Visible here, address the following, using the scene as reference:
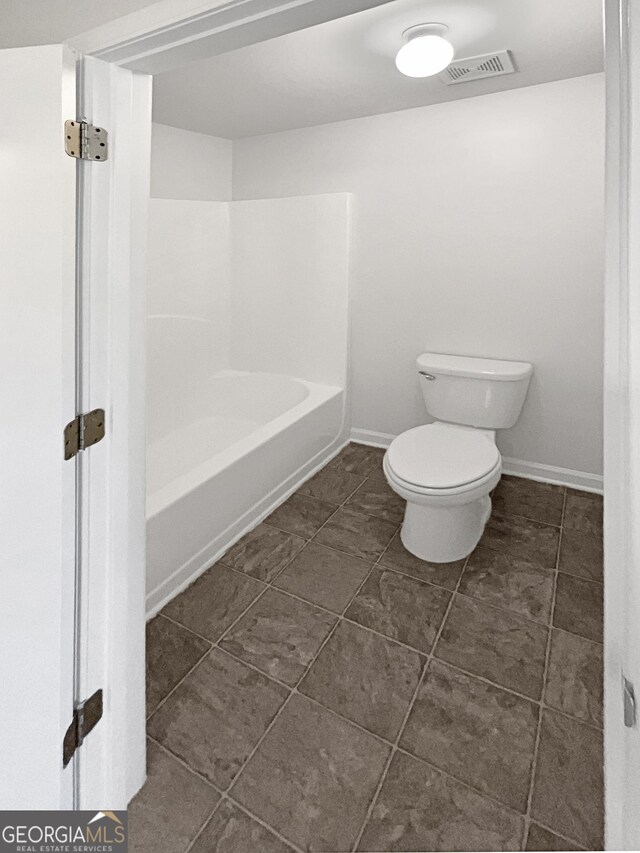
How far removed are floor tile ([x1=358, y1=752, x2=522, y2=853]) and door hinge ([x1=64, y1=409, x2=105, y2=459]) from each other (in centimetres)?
113

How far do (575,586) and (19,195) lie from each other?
2301 mm

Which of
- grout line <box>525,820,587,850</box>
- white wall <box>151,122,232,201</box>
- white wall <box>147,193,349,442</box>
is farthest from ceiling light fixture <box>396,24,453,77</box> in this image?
grout line <box>525,820,587,850</box>

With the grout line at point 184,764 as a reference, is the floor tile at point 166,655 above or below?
above

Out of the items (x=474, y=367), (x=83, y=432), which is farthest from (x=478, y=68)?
(x=83, y=432)

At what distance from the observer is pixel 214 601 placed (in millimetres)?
1960

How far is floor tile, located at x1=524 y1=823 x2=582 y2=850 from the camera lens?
1149 mm

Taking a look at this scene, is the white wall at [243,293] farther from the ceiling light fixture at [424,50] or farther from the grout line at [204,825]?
the grout line at [204,825]

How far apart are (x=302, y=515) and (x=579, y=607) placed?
4.38ft

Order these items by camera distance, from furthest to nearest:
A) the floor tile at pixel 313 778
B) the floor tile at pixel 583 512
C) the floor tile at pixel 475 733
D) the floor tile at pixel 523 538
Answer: the floor tile at pixel 583 512 → the floor tile at pixel 523 538 → the floor tile at pixel 475 733 → the floor tile at pixel 313 778

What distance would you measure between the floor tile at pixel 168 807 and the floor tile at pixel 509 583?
122cm

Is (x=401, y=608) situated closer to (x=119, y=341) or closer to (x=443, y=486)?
(x=443, y=486)

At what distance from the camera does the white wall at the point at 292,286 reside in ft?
10.5

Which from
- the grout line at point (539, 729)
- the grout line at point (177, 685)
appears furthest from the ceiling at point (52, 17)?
the grout line at point (539, 729)

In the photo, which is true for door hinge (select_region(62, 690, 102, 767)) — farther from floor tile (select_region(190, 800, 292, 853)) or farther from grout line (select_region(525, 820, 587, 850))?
grout line (select_region(525, 820, 587, 850))
